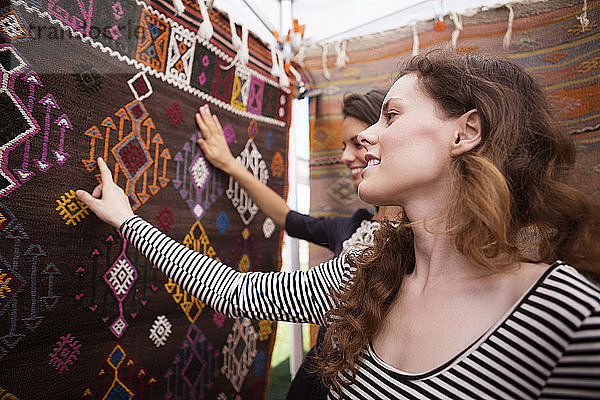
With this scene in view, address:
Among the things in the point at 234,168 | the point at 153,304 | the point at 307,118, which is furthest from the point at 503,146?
the point at 307,118

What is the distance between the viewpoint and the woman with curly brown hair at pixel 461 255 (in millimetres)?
687

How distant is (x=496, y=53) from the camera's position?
1.62m

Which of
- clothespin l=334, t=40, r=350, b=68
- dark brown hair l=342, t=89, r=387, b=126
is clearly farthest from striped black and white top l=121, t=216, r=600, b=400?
clothespin l=334, t=40, r=350, b=68

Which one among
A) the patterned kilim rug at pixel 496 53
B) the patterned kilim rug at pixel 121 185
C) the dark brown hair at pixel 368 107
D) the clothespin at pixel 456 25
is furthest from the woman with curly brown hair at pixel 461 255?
the clothespin at pixel 456 25

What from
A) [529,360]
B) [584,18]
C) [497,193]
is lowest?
[529,360]

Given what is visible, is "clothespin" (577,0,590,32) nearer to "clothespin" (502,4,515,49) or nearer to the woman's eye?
"clothespin" (502,4,515,49)

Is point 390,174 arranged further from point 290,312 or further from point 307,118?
point 307,118

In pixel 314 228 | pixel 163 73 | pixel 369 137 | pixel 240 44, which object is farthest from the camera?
pixel 314 228

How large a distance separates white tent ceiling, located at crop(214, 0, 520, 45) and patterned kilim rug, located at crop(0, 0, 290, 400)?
13.9 inches

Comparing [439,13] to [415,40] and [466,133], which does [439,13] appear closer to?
[415,40]

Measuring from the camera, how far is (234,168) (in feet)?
5.24

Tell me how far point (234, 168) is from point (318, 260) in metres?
0.84

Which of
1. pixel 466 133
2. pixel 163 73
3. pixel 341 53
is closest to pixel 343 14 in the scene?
pixel 341 53

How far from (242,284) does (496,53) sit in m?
1.42
